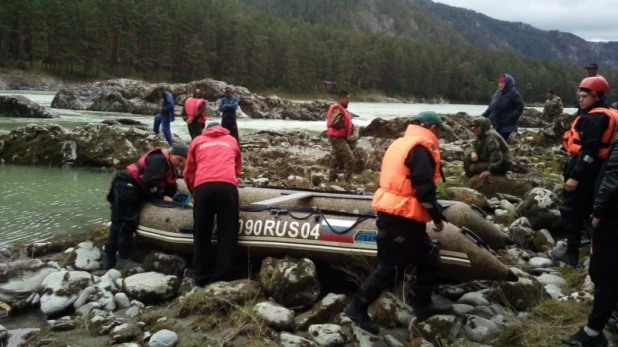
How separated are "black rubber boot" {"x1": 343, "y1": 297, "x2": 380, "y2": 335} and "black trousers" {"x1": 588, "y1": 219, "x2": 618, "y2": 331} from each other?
1524 millimetres

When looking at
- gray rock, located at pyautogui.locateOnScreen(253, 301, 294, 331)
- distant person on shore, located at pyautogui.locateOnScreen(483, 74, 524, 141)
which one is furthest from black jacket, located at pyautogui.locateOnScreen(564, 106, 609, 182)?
distant person on shore, located at pyautogui.locateOnScreen(483, 74, 524, 141)

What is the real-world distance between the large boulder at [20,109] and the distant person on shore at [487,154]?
69.7 feet

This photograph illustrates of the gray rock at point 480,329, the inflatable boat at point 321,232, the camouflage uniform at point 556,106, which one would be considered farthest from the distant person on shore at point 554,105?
the gray rock at point 480,329

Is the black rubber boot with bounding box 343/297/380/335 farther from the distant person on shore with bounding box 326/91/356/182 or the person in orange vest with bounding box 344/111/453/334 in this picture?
the distant person on shore with bounding box 326/91/356/182

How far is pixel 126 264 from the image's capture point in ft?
19.4

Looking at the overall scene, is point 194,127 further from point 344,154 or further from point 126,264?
point 126,264

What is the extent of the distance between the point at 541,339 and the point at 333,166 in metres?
7.19

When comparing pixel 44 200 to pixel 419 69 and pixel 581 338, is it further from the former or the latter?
pixel 419 69

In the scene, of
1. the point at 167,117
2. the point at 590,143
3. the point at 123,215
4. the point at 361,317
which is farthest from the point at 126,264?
the point at 167,117

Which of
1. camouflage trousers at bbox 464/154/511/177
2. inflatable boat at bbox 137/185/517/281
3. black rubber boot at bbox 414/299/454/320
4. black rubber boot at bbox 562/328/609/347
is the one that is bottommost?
black rubber boot at bbox 414/299/454/320

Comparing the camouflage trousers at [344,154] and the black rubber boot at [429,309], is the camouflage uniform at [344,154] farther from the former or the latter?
the black rubber boot at [429,309]

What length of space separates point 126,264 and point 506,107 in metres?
6.69

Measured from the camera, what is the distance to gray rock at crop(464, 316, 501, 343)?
13.2ft

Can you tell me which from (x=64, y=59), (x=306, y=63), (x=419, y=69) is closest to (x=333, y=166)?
(x=64, y=59)
